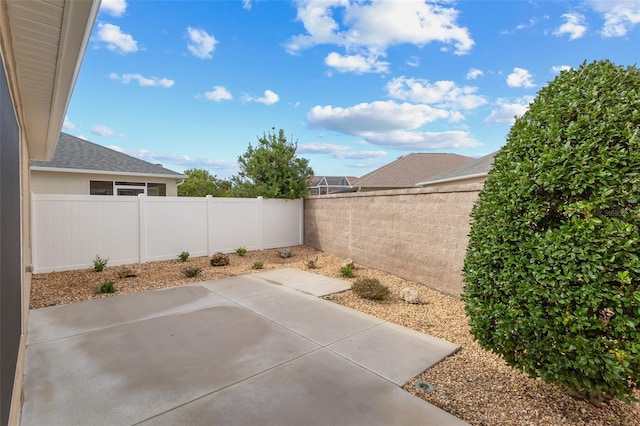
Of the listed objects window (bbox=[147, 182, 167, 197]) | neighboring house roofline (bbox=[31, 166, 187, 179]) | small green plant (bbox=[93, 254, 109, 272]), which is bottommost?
small green plant (bbox=[93, 254, 109, 272])

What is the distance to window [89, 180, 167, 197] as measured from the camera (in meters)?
12.2

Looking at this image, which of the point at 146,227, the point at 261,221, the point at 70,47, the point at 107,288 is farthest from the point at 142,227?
the point at 70,47

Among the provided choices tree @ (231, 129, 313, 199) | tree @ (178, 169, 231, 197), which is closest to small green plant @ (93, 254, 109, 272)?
tree @ (231, 129, 313, 199)

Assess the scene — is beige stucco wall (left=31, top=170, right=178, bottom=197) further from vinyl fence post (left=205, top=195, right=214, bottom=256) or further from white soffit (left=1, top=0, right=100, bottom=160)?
white soffit (left=1, top=0, right=100, bottom=160)

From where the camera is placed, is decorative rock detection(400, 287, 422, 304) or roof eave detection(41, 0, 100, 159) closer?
roof eave detection(41, 0, 100, 159)

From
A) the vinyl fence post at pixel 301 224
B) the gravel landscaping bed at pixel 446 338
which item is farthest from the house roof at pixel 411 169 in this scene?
the gravel landscaping bed at pixel 446 338

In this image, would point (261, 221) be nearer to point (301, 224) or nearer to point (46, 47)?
point (301, 224)

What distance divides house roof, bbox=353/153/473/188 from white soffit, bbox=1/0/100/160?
18091 millimetres

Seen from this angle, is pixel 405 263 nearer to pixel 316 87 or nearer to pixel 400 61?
pixel 400 61

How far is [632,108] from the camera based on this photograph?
2178 millimetres

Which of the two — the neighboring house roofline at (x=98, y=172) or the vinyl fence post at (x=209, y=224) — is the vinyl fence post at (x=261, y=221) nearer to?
the vinyl fence post at (x=209, y=224)

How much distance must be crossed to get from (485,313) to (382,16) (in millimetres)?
7441

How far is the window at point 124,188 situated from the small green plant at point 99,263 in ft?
16.3

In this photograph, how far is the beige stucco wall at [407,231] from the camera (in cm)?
607
